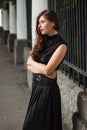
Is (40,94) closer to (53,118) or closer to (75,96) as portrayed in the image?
(53,118)

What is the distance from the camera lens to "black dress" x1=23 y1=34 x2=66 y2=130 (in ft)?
14.2

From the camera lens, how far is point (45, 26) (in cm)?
426

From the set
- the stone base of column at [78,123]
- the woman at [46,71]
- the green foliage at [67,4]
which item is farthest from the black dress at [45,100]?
the green foliage at [67,4]

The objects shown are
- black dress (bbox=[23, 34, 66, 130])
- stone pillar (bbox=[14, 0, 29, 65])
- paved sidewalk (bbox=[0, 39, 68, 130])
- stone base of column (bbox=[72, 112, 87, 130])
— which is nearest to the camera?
black dress (bbox=[23, 34, 66, 130])

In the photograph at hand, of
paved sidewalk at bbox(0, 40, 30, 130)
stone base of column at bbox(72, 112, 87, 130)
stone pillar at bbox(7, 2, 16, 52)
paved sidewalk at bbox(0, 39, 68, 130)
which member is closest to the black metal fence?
stone base of column at bbox(72, 112, 87, 130)

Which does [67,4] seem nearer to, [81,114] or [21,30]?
[81,114]

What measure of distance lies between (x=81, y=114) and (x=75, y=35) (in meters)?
1.35

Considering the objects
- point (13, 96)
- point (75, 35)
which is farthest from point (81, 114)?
point (13, 96)

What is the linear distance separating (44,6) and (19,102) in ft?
6.20

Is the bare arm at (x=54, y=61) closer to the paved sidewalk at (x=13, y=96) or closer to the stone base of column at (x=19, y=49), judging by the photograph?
the paved sidewalk at (x=13, y=96)

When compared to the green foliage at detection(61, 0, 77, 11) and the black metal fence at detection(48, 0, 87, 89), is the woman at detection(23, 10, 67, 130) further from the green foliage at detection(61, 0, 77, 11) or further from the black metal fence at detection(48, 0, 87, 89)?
the green foliage at detection(61, 0, 77, 11)

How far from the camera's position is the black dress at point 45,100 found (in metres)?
4.33

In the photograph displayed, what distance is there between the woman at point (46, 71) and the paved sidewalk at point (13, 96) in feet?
6.30

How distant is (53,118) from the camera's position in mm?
4445
